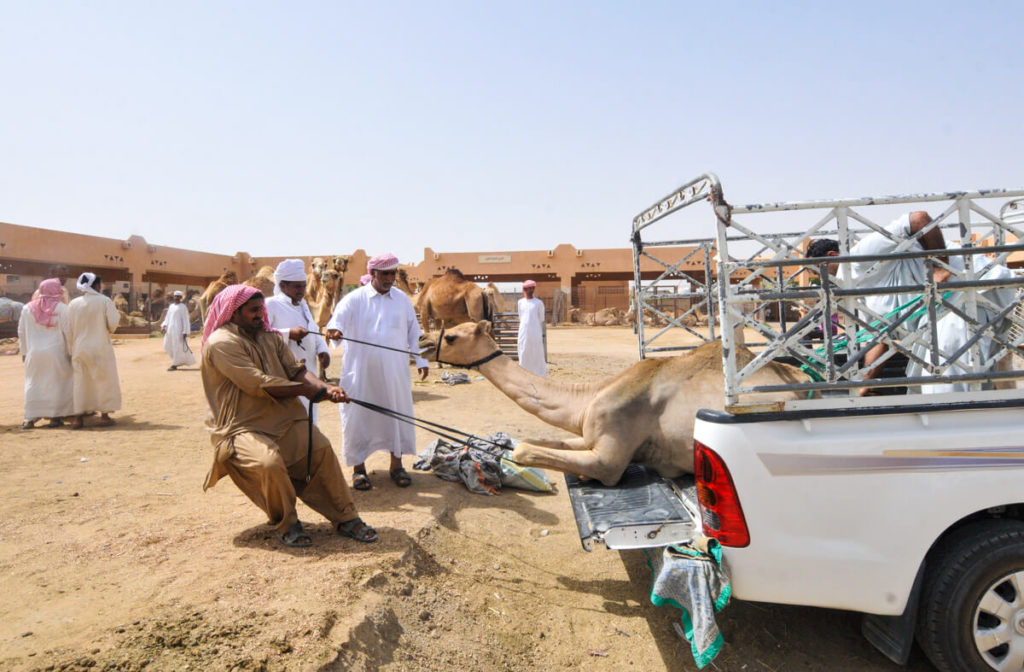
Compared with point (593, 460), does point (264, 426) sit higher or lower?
higher

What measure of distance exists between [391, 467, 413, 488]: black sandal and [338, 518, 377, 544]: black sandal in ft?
4.29

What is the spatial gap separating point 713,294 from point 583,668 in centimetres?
469

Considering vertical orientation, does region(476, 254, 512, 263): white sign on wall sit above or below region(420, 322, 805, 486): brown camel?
above

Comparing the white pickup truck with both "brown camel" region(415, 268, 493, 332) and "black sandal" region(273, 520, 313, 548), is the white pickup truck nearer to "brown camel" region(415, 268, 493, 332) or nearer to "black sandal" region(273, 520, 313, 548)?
"black sandal" region(273, 520, 313, 548)

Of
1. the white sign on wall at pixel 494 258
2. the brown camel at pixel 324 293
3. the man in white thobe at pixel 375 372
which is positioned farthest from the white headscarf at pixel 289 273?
the white sign on wall at pixel 494 258

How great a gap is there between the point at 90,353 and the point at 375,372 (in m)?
4.94

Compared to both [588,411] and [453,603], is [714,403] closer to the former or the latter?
[588,411]

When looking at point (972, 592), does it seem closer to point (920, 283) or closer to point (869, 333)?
point (869, 333)

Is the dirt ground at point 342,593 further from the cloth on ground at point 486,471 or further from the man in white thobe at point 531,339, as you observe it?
the man in white thobe at point 531,339

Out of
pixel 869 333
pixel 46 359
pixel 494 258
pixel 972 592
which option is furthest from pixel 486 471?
pixel 494 258

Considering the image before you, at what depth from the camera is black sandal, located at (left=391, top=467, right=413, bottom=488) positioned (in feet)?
18.4

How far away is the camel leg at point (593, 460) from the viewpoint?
4.43 m

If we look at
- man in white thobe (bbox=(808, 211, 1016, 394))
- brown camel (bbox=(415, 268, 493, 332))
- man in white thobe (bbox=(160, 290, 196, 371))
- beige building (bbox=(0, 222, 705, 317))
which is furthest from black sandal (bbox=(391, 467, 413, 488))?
beige building (bbox=(0, 222, 705, 317))

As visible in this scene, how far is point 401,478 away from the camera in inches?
222
